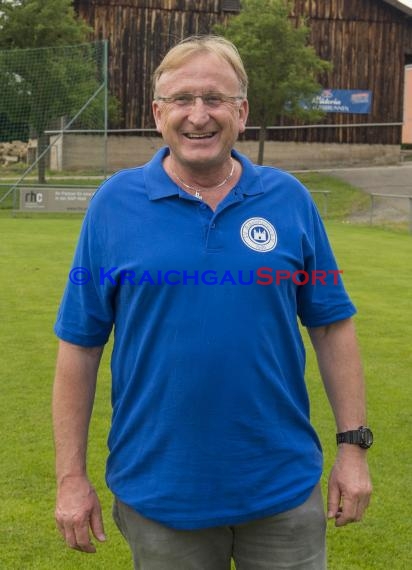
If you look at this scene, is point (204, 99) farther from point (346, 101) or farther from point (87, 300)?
point (346, 101)

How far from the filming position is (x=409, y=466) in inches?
243

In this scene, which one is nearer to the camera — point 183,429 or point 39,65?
point 183,429

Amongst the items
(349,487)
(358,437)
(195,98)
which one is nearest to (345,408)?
(358,437)

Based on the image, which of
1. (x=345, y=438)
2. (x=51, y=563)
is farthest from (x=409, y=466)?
(x=345, y=438)

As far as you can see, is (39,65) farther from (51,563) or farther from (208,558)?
(208,558)

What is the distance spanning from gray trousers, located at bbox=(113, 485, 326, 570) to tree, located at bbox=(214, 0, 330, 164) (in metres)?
33.7

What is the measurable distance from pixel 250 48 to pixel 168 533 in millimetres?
34767

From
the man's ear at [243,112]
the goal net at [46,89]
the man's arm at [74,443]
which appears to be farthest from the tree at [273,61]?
the man's arm at [74,443]

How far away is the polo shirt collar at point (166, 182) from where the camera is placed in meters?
2.85

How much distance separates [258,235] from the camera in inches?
111

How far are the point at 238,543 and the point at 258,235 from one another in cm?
88

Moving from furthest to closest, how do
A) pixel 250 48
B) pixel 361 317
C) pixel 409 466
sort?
pixel 250 48
pixel 361 317
pixel 409 466

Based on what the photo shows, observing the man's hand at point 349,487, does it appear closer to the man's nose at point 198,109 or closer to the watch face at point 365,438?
the watch face at point 365,438

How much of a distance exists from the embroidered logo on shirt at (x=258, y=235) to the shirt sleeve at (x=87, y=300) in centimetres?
42
